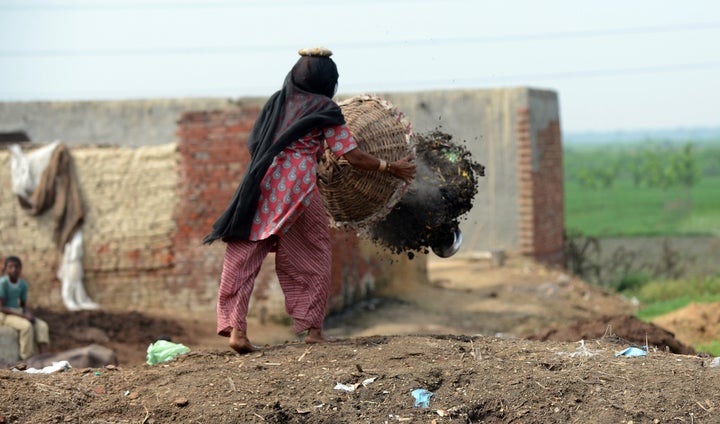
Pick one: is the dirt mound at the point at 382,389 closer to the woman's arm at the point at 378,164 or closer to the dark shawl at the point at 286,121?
the dark shawl at the point at 286,121

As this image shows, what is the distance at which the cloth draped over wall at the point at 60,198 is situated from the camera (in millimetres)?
12289

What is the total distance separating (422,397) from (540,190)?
13040 mm

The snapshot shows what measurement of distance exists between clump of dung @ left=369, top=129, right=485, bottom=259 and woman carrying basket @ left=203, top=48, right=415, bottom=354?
45cm

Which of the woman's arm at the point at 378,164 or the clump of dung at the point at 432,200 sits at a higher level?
the woman's arm at the point at 378,164

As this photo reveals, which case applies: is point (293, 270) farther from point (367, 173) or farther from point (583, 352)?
point (583, 352)

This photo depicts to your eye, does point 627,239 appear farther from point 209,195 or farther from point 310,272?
point 310,272

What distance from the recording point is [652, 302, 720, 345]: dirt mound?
1058 cm

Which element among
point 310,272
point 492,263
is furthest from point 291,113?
point 492,263

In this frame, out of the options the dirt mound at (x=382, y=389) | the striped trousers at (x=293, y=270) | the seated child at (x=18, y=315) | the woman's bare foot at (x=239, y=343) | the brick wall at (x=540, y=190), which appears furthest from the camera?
the brick wall at (x=540, y=190)

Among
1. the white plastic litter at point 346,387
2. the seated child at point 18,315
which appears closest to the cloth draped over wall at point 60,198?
the seated child at point 18,315

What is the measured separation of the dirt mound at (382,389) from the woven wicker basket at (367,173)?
2.97ft

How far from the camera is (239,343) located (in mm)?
5641

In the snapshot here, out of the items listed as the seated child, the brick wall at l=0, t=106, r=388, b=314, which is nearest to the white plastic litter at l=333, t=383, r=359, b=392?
the seated child

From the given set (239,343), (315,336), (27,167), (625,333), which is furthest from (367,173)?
(27,167)
